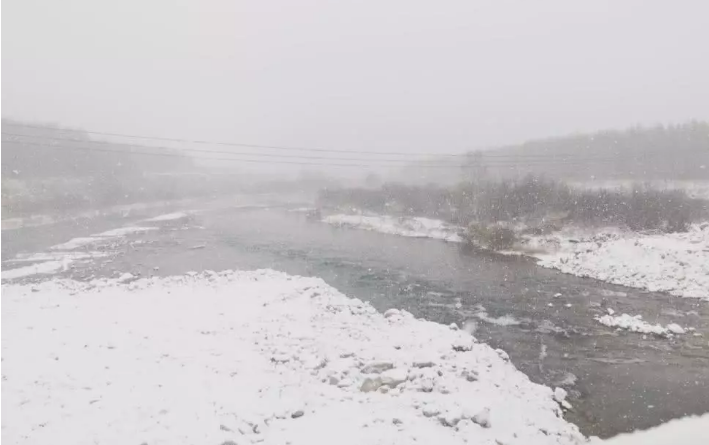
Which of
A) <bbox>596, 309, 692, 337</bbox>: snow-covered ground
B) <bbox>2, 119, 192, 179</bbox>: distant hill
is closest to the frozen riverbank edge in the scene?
<bbox>596, 309, 692, 337</bbox>: snow-covered ground

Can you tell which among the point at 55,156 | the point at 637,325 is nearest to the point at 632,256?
the point at 637,325

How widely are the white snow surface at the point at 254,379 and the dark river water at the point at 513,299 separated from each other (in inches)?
67.2

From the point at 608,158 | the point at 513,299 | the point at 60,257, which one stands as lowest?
the point at 60,257

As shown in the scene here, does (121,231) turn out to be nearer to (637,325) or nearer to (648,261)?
(637,325)

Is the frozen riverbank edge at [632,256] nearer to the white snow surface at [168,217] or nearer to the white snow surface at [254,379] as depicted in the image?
the white snow surface at [254,379]

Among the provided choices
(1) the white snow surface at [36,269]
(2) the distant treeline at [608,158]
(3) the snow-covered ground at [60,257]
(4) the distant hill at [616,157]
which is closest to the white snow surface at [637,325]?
(3) the snow-covered ground at [60,257]

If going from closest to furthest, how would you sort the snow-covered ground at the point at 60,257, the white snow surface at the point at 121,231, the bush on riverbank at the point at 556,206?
the snow-covered ground at the point at 60,257
the bush on riverbank at the point at 556,206
the white snow surface at the point at 121,231

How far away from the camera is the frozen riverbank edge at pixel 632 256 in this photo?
1833cm

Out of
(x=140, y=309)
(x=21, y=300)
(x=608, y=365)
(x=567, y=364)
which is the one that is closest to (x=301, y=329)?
(x=140, y=309)

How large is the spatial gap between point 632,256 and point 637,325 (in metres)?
9.39

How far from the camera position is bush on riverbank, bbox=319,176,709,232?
29688mm

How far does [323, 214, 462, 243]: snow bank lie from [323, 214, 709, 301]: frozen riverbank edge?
7655mm

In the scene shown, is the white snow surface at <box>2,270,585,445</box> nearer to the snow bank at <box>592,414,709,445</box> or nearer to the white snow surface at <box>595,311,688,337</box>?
the snow bank at <box>592,414,709,445</box>

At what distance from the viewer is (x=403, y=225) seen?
130 ft
